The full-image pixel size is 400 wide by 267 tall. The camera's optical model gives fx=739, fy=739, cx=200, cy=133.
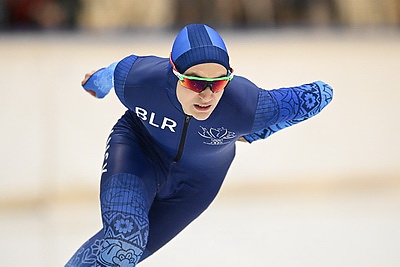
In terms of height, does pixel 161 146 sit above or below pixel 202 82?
below

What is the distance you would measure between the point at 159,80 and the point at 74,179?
8.54 ft

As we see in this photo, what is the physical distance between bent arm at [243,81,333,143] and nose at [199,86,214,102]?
320mm

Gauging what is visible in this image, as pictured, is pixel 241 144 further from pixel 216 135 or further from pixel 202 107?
pixel 202 107

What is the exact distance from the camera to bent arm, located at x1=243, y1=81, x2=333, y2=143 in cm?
299

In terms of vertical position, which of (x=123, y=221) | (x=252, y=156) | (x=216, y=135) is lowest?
(x=252, y=156)

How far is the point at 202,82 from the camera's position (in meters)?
2.68

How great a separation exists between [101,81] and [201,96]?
0.67 metres

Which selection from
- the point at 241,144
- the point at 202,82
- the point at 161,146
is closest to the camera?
the point at 202,82

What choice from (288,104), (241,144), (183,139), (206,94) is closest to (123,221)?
(183,139)

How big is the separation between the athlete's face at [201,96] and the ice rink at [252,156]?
5.18 feet

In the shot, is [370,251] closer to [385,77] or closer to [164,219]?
[164,219]

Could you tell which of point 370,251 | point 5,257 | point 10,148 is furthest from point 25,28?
point 370,251

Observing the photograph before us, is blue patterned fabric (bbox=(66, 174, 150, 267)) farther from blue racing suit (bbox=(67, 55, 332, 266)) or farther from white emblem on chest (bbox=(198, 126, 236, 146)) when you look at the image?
white emblem on chest (bbox=(198, 126, 236, 146))

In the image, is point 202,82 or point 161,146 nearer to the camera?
point 202,82
